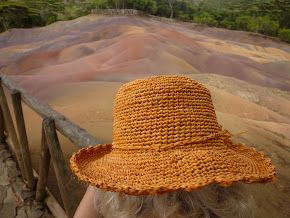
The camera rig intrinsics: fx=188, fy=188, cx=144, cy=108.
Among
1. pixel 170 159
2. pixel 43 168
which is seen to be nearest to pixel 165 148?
pixel 170 159

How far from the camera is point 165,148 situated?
0.55 metres

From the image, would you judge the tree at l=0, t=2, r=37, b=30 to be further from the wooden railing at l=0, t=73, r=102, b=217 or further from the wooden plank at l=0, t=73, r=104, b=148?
the wooden plank at l=0, t=73, r=104, b=148

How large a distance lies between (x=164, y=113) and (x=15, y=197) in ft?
6.57

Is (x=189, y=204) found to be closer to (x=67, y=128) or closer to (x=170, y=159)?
(x=170, y=159)

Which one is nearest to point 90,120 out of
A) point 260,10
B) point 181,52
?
point 181,52

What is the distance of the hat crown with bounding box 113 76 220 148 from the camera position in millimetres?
562

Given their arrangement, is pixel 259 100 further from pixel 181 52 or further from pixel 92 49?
pixel 92 49

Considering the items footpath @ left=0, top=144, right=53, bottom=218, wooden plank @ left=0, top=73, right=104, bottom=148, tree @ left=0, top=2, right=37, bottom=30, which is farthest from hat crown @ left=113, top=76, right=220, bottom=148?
tree @ left=0, top=2, right=37, bottom=30

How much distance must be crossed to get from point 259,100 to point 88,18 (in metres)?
3.85

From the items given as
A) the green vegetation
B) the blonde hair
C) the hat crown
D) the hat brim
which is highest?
the green vegetation

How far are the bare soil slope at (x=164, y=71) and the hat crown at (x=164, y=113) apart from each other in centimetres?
85

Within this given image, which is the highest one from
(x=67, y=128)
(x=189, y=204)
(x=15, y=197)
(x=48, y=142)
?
(x=189, y=204)

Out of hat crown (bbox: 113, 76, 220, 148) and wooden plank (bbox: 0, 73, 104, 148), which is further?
wooden plank (bbox: 0, 73, 104, 148)

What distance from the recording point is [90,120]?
2.16 metres
